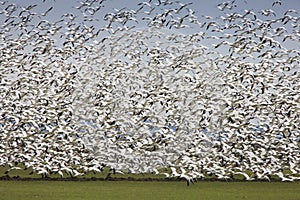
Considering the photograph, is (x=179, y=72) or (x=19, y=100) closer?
(x=179, y=72)

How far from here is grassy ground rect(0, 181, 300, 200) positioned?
104 feet

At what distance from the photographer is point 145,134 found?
118 ft

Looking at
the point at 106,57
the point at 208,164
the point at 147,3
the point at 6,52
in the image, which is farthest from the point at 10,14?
the point at 208,164

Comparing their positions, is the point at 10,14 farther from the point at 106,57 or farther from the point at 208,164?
the point at 208,164

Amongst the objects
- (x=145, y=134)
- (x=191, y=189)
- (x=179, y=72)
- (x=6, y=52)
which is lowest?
(x=191, y=189)

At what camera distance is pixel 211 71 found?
33.0m

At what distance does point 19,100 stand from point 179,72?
11821 mm

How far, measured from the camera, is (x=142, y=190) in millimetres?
34062

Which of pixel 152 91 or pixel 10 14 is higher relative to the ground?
pixel 10 14

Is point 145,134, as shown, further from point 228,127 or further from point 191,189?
point 228,127

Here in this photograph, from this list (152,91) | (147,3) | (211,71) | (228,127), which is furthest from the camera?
(228,127)

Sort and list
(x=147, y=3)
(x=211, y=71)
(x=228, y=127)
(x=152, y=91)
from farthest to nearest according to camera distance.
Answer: (x=228, y=127)
(x=147, y=3)
(x=152, y=91)
(x=211, y=71)

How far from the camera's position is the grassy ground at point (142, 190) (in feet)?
104

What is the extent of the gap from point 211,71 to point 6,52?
15418 millimetres
